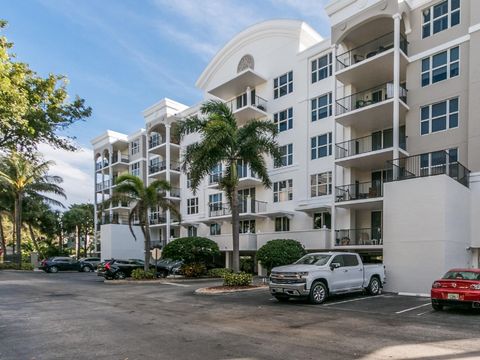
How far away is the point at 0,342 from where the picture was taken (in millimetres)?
8688

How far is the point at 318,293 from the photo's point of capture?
14242 millimetres

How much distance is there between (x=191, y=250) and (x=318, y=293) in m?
15.3

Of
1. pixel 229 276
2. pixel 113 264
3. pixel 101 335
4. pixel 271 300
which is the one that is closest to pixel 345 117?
pixel 229 276

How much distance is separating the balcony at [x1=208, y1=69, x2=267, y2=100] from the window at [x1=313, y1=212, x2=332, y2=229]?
11.8 meters

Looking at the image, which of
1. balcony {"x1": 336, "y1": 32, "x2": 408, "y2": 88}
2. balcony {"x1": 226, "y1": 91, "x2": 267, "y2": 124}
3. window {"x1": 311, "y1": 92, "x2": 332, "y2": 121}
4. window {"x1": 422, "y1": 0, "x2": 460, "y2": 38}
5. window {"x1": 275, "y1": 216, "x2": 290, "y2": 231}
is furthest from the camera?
balcony {"x1": 226, "y1": 91, "x2": 267, "y2": 124}

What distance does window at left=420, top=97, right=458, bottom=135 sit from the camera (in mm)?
21781

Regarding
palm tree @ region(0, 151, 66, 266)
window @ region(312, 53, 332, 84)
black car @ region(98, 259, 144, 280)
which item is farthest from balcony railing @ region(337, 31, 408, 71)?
palm tree @ region(0, 151, 66, 266)

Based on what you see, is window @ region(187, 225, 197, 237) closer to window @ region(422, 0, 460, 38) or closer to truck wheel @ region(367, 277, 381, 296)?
truck wheel @ region(367, 277, 381, 296)

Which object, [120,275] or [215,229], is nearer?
[120,275]

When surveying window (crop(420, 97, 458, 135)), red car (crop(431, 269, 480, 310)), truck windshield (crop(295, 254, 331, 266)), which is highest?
window (crop(420, 97, 458, 135))

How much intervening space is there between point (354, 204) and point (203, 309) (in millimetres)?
13672

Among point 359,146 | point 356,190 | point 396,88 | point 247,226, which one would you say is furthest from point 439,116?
point 247,226

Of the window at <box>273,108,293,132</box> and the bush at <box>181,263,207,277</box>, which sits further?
the window at <box>273,108,293,132</box>

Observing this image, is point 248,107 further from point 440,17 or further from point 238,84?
point 440,17
